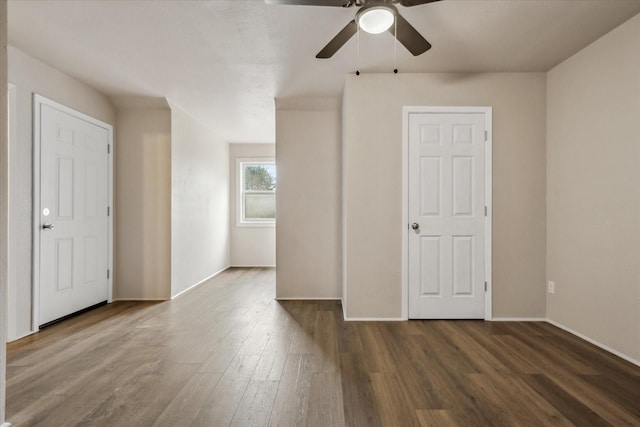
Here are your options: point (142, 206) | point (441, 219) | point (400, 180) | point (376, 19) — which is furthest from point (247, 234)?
point (376, 19)

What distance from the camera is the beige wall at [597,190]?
255cm

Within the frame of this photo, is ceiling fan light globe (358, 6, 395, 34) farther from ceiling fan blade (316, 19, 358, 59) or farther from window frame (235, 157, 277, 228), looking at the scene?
window frame (235, 157, 277, 228)

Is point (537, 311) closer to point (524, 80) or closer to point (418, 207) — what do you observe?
point (418, 207)

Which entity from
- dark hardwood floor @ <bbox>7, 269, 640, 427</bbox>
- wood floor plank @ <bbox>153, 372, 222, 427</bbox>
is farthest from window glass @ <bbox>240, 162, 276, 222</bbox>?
wood floor plank @ <bbox>153, 372, 222, 427</bbox>

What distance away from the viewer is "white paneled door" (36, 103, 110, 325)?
131 inches

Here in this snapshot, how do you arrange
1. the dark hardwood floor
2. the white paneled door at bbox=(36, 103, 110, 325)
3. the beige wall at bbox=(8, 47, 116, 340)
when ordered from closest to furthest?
the dark hardwood floor
the beige wall at bbox=(8, 47, 116, 340)
the white paneled door at bbox=(36, 103, 110, 325)

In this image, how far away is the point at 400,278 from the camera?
3.49 meters

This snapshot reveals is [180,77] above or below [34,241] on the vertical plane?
above

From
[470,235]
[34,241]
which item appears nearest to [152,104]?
[34,241]

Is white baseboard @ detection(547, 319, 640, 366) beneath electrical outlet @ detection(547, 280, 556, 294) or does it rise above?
beneath

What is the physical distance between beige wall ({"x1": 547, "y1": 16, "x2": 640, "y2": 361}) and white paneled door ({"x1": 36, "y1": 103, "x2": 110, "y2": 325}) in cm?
501

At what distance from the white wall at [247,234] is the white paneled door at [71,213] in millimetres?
2888

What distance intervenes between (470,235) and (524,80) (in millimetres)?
1694

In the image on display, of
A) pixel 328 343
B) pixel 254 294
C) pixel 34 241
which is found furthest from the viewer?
pixel 254 294
